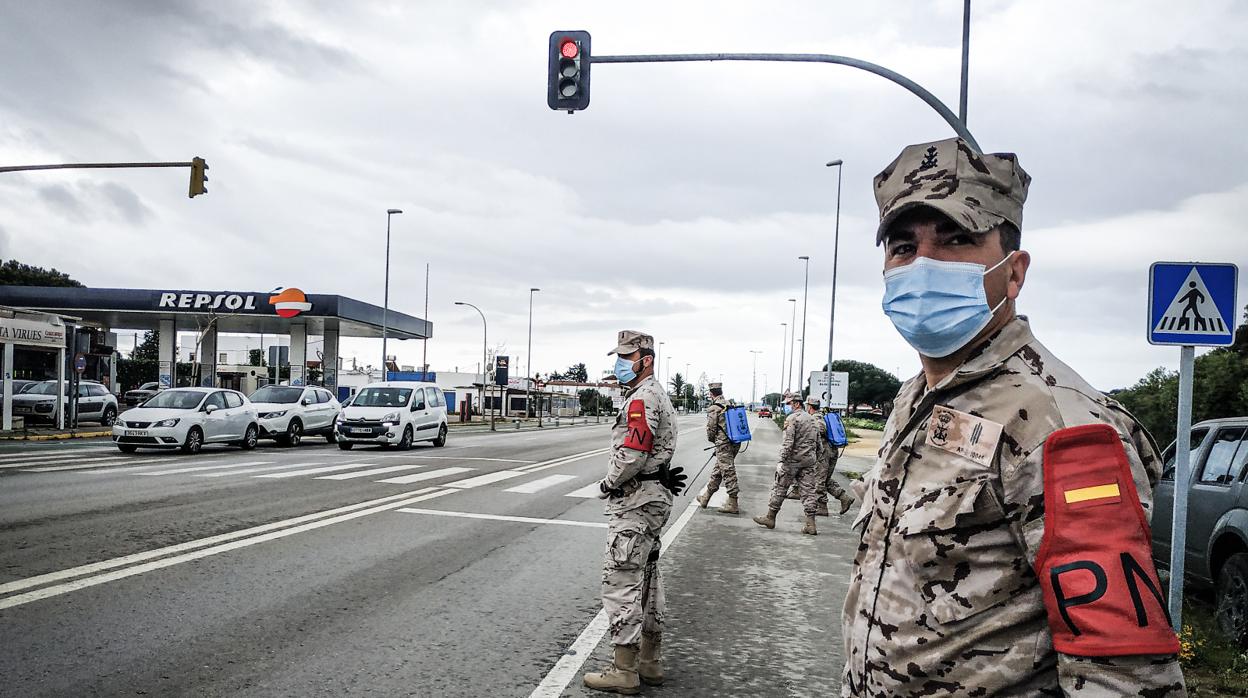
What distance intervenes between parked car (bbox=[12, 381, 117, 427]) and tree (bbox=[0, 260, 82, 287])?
117ft

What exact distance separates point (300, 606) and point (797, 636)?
3629 mm

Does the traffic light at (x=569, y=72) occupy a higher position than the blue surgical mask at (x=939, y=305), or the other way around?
the traffic light at (x=569, y=72)

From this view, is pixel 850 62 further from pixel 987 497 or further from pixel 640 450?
pixel 987 497

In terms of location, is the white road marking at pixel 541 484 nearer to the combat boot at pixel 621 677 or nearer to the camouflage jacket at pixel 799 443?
the camouflage jacket at pixel 799 443

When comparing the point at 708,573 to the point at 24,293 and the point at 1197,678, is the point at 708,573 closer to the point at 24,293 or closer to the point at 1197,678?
the point at 1197,678

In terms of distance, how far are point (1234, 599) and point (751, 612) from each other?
3674 mm

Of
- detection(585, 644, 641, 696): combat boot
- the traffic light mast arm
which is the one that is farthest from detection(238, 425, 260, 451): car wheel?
detection(585, 644, 641, 696): combat boot

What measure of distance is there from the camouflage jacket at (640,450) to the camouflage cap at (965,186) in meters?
3.30

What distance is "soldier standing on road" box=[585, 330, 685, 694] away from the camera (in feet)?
15.9

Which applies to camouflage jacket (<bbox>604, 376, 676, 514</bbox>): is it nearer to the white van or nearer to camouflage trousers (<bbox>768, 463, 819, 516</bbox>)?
camouflage trousers (<bbox>768, 463, 819, 516</bbox>)

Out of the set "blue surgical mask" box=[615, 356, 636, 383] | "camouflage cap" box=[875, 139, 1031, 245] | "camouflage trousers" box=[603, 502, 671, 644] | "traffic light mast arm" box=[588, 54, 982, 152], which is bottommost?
"camouflage trousers" box=[603, 502, 671, 644]

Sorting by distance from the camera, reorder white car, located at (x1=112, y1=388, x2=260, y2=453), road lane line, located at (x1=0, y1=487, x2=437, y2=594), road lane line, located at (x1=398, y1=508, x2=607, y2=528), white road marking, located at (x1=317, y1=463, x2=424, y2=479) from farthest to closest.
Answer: white car, located at (x1=112, y1=388, x2=260, y2=453), white road marking, located at (x1=317, y1=463, x2=424, y2=479), road lane line, located at (x1=398, y1=508, x2=607, y2=528), road lane line, located at (x1=0, y1=487, x2=437, y2=594)

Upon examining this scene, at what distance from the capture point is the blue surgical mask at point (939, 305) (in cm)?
194

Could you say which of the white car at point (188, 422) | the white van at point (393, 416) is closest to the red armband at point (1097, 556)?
the white car at point (188, 422)
